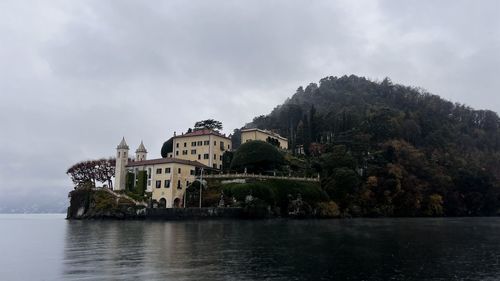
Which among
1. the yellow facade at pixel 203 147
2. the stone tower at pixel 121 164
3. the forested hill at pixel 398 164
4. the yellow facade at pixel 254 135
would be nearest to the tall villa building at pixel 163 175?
the stone tower at pixel 121 164

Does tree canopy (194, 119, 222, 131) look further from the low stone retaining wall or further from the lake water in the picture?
the lake water

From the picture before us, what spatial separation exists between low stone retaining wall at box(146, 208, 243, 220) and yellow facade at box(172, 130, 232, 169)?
26.3 meters

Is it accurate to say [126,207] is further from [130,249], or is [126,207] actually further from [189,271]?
[189,271]

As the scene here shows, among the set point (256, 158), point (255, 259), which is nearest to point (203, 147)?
point (256, 158)

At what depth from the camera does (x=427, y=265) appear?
31.5 meters

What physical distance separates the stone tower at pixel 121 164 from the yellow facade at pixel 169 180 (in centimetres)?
741

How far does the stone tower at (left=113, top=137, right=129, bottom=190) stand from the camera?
342 feet

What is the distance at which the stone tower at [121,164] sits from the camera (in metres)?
104

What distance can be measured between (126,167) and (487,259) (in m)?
86.6

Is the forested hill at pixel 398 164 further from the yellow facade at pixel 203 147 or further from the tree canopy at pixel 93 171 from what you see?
the tree canopy at pixel 93 171

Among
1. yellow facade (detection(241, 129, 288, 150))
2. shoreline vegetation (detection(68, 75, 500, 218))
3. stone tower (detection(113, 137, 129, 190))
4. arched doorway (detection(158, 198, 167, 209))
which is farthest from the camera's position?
yellow facade (detection(241, 129, 288, 150))

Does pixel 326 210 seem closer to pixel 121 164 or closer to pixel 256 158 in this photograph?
pixel 256 158

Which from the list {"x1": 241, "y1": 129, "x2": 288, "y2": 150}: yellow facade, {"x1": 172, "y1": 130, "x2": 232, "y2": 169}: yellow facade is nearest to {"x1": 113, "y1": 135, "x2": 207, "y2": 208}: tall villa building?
{"x1": 172, "y1": 130, "x2": 232, "y2": 169}: yellow facade

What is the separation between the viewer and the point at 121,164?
10512 centimetres
